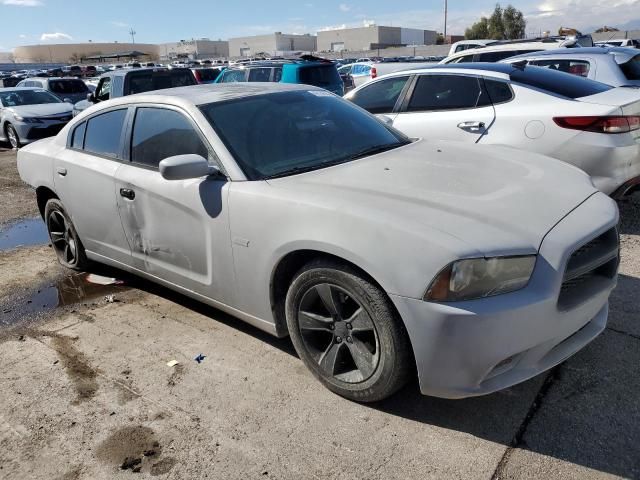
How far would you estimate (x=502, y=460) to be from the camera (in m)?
2.46

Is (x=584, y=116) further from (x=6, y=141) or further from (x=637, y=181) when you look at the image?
(x=6, y=141)

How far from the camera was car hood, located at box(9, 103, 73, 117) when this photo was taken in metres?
12.8

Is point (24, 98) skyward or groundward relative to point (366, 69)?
groundward

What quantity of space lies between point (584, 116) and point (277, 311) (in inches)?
136

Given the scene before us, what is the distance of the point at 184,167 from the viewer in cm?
314

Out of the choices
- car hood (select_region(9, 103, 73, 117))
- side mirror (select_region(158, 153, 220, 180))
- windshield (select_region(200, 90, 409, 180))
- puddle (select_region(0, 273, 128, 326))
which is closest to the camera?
side mirror (select_region(158, 153, 220, 180))

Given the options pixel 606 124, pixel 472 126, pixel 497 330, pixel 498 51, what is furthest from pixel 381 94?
pixel 498 51

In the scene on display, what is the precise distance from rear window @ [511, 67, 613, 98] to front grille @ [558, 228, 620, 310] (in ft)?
9.26

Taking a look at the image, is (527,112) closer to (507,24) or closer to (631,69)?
(631,69)

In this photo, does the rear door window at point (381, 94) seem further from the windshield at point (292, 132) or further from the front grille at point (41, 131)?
the front grille at point (41, 131)

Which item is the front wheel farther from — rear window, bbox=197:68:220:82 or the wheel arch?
the wheel arch

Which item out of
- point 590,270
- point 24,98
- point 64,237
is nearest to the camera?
point 590,270

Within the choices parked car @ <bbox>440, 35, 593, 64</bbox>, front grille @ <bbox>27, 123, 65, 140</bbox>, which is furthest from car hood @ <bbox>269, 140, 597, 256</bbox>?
front grille @ <bbox>27, 123, 65, 140</bbox>

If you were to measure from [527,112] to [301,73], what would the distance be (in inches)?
338
